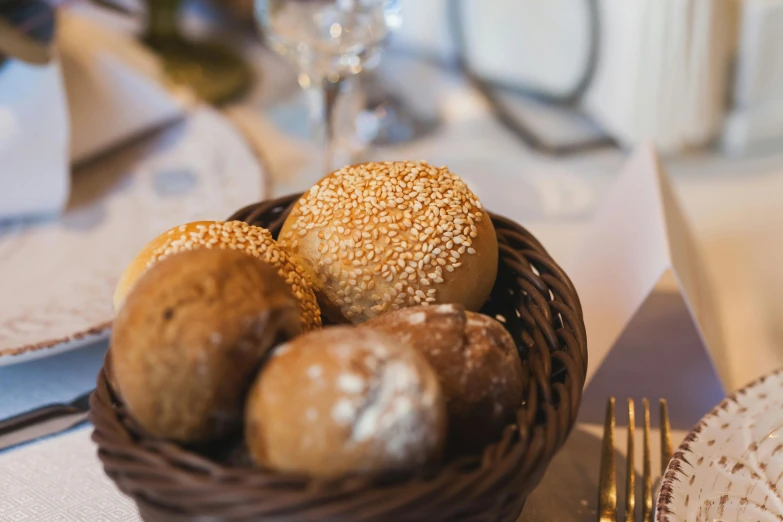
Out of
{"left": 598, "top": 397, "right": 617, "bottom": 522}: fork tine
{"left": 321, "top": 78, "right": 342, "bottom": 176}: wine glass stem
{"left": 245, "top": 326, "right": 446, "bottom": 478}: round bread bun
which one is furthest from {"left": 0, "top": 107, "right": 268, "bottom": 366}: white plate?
{"left": 598, "top": 397, "right": 617, "bottom": 522}: fork tine

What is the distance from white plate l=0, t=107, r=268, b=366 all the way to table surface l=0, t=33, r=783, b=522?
0.06m

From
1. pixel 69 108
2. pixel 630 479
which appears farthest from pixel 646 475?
pixel 69 108

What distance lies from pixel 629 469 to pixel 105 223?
81 centimetres

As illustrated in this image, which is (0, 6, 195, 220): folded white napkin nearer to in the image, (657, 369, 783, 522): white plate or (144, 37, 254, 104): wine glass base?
(144, 37, 254, 104): wine glass base

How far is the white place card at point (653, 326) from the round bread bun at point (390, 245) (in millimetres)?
153

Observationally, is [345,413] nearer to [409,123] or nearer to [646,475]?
[646,475]

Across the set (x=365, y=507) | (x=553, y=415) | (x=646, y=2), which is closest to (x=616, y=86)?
(x=646, y=2)

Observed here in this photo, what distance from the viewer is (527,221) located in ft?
3.57

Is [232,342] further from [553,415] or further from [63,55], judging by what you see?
[63,55]

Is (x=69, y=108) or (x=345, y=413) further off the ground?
(x=345, y=413)

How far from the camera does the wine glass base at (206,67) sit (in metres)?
1.42

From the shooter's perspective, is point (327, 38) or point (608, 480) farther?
point (327, 38)

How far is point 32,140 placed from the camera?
1.05m

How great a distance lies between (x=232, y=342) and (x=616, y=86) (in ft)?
3.22
